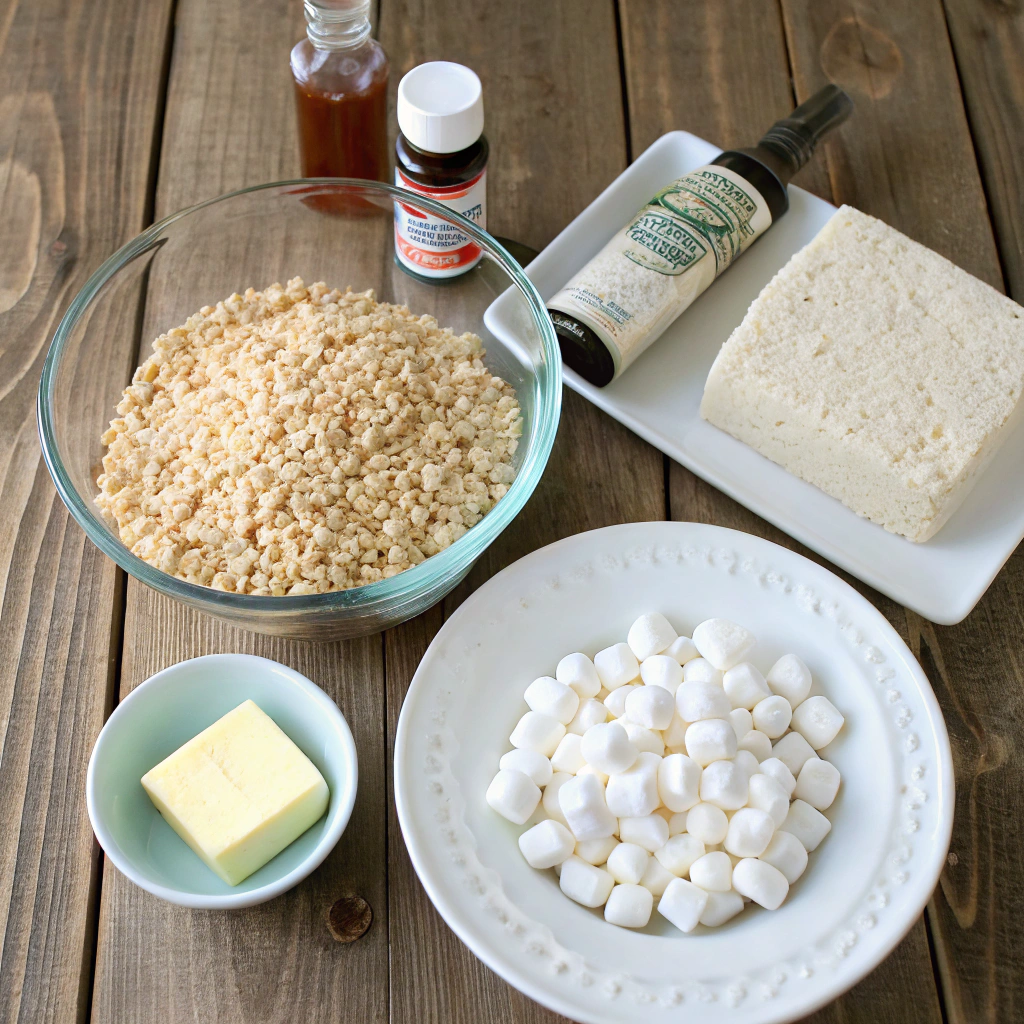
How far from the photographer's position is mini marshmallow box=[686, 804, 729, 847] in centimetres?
81

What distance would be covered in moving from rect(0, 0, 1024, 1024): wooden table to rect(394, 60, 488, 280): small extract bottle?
0.20 metres

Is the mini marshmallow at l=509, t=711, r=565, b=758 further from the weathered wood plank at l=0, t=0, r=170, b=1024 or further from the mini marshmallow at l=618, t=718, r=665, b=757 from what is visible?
the weathered wood plank at l=0, t=0, r=170, b=1024

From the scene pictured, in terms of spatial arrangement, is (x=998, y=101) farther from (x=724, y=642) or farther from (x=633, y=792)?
(x=633, y=792)

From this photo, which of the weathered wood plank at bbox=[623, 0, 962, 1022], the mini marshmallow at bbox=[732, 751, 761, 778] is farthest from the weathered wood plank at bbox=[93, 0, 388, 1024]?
the weathered wood plank at bbox=[623, 0, 962, 1022]

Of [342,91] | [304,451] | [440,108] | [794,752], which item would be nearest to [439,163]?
[440,108]

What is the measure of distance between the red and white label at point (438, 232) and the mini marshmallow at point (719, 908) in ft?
2.27

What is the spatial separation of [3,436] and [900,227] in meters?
1.12

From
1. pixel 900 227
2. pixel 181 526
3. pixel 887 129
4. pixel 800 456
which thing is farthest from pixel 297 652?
pixel 887 129

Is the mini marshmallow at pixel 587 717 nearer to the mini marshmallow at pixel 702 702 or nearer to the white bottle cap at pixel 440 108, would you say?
the mini marshmallow at pixel 702 702

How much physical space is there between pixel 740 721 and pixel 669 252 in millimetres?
528

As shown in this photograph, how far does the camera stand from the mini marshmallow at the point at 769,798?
0.81 m

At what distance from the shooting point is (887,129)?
134 centimetres

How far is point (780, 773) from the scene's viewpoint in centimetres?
84

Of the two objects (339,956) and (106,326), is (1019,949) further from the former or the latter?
(106,326)
